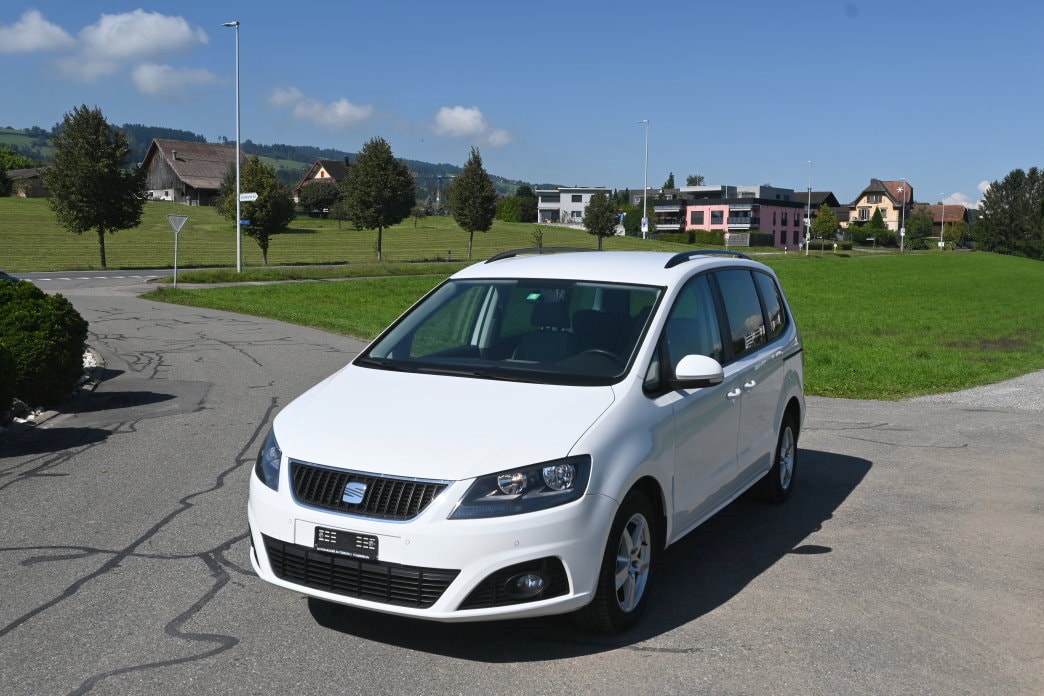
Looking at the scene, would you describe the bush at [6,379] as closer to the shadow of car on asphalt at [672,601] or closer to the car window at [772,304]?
the shadow of car on asphalt at [672,601]

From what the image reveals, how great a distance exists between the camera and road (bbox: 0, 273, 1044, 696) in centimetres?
416

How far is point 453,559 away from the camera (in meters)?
4.05

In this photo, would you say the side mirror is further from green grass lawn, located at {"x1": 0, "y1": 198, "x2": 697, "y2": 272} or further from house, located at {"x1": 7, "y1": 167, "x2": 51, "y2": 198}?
house, located at {"x1": 7, "y1": 167, "x2": 51, "y2": 198}

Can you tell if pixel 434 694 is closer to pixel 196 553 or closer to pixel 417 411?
pixel 417 411

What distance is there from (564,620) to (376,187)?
53.6 meters

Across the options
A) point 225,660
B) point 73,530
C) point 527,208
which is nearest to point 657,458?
point 225,660

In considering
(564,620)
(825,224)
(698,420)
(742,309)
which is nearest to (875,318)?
(742,309)

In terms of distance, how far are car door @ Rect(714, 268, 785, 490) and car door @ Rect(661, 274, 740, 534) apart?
18cm

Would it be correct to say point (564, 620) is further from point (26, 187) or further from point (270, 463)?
point (26, 187)

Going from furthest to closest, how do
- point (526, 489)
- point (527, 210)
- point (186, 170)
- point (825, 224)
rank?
1. point (527, 210)
2. point (186, 170)
3. point (825, 224)
4. point (526, 489)

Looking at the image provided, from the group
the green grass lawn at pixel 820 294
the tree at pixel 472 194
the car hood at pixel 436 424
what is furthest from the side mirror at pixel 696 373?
the tree at pixel 472 194

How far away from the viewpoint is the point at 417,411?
463 centimetres

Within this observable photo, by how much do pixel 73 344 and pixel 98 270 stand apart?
38.2 m

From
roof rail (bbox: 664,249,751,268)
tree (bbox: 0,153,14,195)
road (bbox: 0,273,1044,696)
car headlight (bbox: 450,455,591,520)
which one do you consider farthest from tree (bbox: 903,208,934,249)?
car headlight (bbox: 450,455,591,520)
